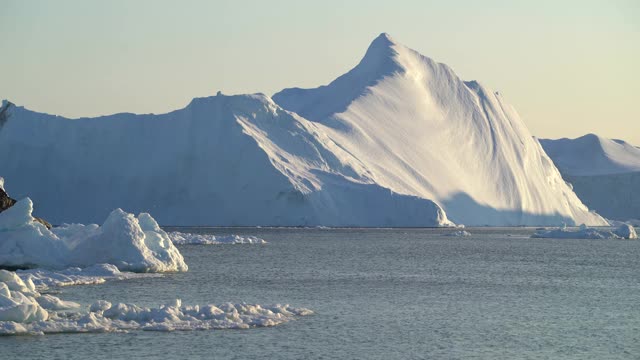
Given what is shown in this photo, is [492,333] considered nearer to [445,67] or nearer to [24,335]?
[24,335]

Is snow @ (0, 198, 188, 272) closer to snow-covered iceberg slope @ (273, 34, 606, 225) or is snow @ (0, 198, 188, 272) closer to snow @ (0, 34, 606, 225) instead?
snow @ (0, 34, 606, 225)

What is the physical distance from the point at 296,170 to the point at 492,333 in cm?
7907

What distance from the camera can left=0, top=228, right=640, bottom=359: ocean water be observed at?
79.7 ft

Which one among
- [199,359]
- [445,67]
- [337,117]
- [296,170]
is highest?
[445,67]

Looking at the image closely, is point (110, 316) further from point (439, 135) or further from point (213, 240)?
point (439, 135)

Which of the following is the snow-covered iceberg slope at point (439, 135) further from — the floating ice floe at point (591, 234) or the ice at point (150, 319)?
the ice at point (150, 319)

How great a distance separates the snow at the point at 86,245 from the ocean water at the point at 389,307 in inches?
65.9

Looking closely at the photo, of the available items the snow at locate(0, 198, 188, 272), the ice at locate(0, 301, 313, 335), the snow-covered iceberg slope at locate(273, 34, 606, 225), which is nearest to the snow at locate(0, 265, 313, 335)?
the ice at locate(0, 301, 313, 335)

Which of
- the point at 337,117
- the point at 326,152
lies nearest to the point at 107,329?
the point at 326,152

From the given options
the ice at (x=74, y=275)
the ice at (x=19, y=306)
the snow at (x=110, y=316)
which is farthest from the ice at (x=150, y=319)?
the ice at (x=74, y=275)

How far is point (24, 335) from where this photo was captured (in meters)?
24.9

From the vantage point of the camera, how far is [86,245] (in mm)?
43375

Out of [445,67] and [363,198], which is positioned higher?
[445,67]

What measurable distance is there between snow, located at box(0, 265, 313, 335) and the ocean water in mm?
529
